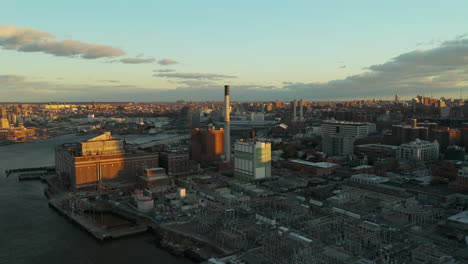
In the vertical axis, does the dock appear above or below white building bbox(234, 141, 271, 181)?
below

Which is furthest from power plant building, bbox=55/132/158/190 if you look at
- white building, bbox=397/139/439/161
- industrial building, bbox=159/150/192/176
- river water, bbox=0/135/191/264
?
white building, bbox=397/139/439/161

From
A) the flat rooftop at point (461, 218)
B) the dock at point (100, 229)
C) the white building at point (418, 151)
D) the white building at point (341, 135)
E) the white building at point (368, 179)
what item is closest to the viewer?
the flat rooftop at point (461, 218)

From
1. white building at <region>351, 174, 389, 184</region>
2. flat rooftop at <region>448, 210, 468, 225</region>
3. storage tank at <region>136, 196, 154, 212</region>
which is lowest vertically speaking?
storage tank at <region>136, 196, 154, 212</region>

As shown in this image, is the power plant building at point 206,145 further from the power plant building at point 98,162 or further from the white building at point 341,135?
the white building at point 341,135

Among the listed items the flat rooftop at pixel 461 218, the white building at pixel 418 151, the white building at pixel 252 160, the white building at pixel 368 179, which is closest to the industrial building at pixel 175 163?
the white building at pixel 252 160

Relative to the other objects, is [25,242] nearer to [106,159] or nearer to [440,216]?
[106,159]

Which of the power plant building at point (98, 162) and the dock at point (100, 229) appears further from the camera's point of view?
the power plant building at point (98, 162)

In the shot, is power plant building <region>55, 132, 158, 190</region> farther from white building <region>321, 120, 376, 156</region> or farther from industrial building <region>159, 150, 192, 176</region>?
white building <region>321, 120, 376, 156</region>
